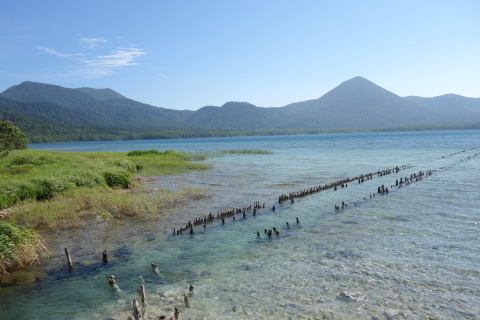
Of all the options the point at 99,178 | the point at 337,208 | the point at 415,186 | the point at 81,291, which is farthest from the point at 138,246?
the point at 415,186

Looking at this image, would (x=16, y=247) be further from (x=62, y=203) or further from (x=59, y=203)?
(x=62, y=203)

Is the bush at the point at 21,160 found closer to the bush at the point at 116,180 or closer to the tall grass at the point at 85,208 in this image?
the bush at the point at 116,180

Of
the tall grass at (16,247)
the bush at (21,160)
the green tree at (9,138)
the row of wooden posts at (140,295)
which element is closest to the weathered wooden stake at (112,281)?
the row of wooden posts at (140,295)

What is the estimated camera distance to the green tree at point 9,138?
52812 millimetres

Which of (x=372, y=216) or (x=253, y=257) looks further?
(x=372, y=216)

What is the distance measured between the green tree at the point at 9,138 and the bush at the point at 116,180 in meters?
30.8

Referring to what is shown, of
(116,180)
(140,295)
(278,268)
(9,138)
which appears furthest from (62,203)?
(9,138)

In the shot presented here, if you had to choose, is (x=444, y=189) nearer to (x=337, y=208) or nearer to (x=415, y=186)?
(x=415, y=186)

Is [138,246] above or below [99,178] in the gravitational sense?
below

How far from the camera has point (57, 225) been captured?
1961cm

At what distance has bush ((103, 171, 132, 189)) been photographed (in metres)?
31.4

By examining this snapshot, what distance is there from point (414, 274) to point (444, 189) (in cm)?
2113

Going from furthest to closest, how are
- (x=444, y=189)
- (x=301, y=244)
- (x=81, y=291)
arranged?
(x=444, y=189)
(x=301, y=244)
(x=81, y=291)

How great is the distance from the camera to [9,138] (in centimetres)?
5538
